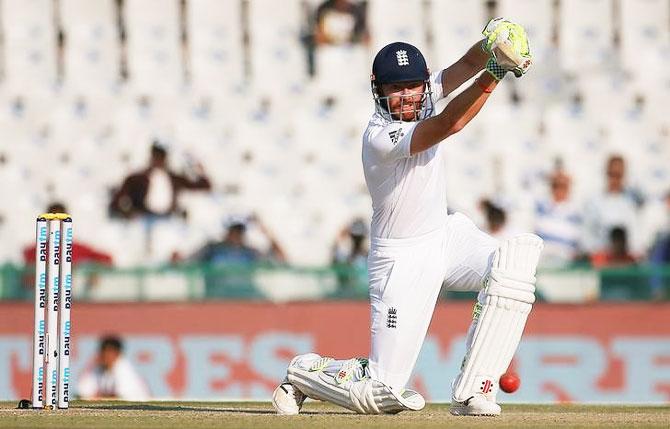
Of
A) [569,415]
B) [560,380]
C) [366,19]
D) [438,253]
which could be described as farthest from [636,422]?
[366,19]

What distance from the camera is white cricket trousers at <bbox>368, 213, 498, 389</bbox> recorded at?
563 cm

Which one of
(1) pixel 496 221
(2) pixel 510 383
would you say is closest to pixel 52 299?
(2) pixel 510 383

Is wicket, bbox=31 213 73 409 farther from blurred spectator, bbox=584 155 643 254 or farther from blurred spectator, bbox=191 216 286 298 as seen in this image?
blurred spectator, bbox=584 155 643 254

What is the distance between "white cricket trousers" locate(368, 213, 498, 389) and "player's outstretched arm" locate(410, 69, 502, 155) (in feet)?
1.83

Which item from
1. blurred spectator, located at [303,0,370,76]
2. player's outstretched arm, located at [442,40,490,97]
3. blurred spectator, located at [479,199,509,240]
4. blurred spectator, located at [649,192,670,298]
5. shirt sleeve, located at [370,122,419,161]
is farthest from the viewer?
blurred spectator, located at [303,0,370,76]

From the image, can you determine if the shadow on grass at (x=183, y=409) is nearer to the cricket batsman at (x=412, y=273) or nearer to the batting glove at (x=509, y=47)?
the cricket batsman at (x=412, y=273)

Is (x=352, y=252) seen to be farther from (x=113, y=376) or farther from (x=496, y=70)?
(x=496, y=70)

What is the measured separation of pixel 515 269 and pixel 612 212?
14.7 ft

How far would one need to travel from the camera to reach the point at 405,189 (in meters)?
5.73

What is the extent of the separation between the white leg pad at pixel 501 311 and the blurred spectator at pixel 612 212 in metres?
4.21

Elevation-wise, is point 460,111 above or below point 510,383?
above

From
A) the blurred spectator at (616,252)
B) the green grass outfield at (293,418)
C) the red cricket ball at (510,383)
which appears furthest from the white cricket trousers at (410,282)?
the blurred spectator at (616,252)

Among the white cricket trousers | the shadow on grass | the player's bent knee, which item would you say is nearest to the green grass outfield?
the shadow on grass

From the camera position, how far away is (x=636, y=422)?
5441 mm
